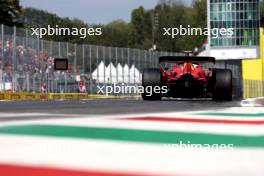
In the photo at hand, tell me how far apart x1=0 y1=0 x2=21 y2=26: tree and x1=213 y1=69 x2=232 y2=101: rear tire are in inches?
1760

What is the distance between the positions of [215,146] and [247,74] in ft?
209

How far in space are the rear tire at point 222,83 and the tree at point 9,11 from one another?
1760 inches

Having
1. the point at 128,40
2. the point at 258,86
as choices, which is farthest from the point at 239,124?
the point at 128,40

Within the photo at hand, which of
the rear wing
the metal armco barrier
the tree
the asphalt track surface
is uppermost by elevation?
the tree

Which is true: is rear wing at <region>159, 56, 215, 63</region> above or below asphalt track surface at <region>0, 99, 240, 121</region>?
above

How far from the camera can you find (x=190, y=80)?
14.7m

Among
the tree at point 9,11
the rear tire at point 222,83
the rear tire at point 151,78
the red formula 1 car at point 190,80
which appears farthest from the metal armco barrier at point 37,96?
the tree at point 9,11

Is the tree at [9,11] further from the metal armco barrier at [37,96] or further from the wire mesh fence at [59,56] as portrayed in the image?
the metal armco barrier at [37,96]

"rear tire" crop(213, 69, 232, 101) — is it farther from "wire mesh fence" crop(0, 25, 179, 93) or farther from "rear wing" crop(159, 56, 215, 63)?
"wire mesh fence" crop(0, 25, 179, 93)

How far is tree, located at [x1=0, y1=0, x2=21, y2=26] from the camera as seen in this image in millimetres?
57656

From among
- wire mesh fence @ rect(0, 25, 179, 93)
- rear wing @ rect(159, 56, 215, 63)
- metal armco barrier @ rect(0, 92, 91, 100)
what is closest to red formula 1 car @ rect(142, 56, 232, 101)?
rear wing @ rect(159, 56, 215, 63)

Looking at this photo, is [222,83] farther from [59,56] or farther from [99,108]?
[59,56]

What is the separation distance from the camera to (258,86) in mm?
64125

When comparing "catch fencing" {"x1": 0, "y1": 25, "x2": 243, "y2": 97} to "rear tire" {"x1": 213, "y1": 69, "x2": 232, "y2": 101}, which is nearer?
"rear tire" {"x1": 213, "y1": 69, "x2": 232, "y2": 101}
